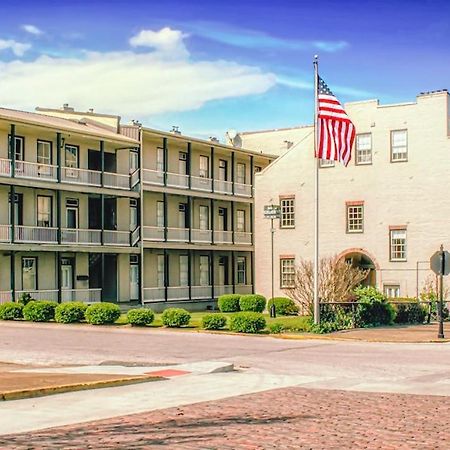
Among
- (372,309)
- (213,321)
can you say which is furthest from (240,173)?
(213,321)

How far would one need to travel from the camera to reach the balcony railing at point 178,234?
171ft

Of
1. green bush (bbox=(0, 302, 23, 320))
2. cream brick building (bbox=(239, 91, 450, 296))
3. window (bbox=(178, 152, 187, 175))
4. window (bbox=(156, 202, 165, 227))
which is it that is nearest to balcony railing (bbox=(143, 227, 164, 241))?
window (bbox=(156, 202, 165, 227))

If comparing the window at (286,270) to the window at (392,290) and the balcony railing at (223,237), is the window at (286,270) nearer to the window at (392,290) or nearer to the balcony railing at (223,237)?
the window at (392,290)

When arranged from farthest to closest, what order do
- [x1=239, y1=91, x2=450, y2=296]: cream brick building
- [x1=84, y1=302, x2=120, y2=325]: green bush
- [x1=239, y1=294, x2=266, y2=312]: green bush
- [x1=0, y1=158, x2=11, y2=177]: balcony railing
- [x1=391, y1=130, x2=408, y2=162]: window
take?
[x1=391, y1=130, x2=408, y2=162]: window, [x1=239, y1=91, x2=450, y2=296]: cream brick building, [x1=239, y1=294, x2=266, y2=312]: green bush, [x1=0, y1=158, x2=11, y2=177]: balcony railing, [x1=84, y1=302, x2=120, y2=325]: green bush

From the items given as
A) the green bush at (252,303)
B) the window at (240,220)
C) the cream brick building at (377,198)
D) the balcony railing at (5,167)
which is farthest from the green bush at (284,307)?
the window at (240,220)

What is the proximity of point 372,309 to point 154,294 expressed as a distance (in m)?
19.8

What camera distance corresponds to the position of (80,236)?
46406 mm

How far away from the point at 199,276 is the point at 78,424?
4473 centimetres

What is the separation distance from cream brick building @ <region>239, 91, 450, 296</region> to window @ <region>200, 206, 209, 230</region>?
20.4ft

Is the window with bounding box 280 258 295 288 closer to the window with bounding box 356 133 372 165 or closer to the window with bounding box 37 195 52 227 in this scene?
the window with bounding box 356 133 372 165

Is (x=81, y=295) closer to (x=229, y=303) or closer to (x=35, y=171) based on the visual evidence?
(x=35, y=171)

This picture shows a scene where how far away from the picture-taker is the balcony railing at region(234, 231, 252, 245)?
58109mm

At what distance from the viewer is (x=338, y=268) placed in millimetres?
38406

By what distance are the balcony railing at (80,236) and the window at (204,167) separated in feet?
34.7
